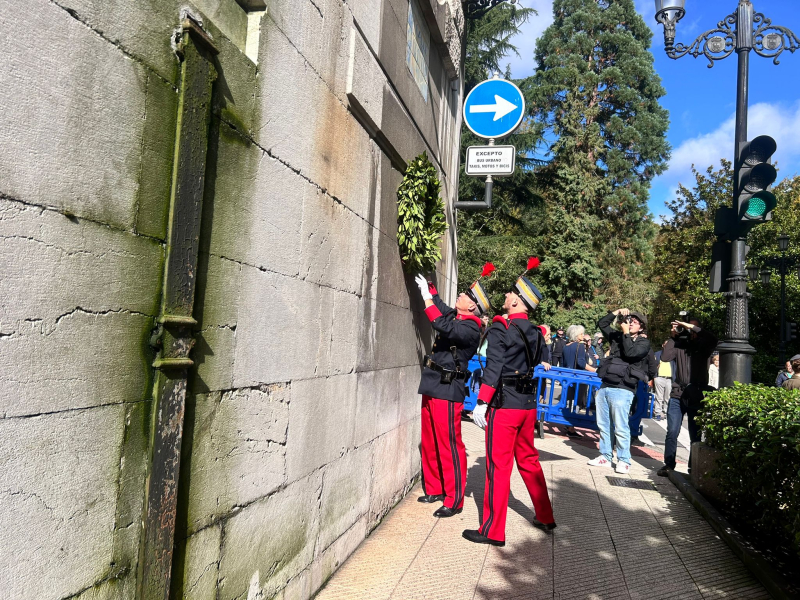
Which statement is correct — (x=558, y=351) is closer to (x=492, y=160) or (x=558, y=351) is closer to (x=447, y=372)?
(x=492, y=160)

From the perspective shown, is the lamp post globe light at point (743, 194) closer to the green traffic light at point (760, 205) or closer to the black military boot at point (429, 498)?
the green traffic light at point (760, 205)

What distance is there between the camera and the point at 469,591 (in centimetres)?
392

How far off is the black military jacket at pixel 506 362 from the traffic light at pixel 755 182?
2.70 metres

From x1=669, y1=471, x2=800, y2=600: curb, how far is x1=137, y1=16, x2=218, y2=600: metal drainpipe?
367 cm

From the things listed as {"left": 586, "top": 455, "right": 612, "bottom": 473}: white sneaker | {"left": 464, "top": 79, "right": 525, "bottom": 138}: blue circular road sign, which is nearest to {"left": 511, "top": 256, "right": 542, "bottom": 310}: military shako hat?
{"left": 464, "top": 79, "right": 525, "bottom": 138}: blue circular road sign

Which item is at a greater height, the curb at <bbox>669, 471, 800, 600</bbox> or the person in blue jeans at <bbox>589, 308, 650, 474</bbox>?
the person in blue jeans at <bbox>589, 308, 650, 474</bbox>

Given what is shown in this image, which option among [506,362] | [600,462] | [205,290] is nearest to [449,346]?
[506,362]

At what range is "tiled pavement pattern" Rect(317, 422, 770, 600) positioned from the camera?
13.1 feet

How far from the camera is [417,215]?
5.30 m

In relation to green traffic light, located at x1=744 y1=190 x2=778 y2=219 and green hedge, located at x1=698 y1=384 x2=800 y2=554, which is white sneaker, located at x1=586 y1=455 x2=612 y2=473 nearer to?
green hedge, located at x1=698 y1=384 x2=800 y2=554

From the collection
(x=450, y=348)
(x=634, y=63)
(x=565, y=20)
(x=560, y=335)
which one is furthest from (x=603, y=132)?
(x=450, y=348)

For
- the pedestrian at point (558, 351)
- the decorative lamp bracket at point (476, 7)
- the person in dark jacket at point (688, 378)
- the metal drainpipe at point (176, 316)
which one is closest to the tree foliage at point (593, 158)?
the pedestrian at point (558, 351)

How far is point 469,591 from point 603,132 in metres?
33.0

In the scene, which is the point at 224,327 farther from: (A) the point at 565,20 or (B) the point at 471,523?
(A) the point at 565,20
